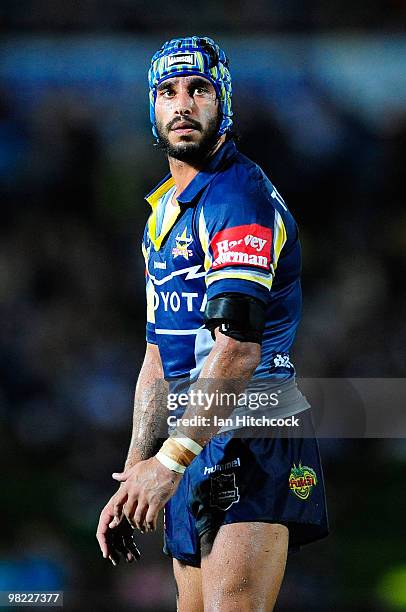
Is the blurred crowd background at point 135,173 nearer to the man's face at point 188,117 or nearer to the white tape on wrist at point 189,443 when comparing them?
the man's face at point 188,117

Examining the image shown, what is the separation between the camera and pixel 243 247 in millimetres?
3439

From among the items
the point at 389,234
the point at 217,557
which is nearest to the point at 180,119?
the point at 217,557

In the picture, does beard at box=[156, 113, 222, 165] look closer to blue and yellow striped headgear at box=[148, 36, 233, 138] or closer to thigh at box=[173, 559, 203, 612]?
blue and yellow striped headgear at box=[148, 36, 233, 138]

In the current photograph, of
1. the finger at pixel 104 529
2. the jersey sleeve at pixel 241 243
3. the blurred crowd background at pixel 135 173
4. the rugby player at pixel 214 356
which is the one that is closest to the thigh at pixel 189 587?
the rugby player at pixel 214 356

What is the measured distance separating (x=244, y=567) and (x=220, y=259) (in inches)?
40.3

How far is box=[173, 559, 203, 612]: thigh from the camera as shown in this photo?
151 inches

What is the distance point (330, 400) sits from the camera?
23.1ft

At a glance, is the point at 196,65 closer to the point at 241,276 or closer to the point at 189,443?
the point at 241,276

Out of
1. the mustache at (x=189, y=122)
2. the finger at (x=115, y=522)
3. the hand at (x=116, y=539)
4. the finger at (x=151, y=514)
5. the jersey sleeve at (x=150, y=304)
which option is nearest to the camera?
the finger at (x=151, y=514)

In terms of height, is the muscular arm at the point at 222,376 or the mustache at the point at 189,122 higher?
the mustache at the point at 189,122

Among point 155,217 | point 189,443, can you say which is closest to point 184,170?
point 155,217

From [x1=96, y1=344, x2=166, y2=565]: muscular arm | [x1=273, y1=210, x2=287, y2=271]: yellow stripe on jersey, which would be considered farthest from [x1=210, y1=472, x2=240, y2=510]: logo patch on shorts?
[x1=273, y1=210, x2=287, y2=271]: yellow stripe on jersey

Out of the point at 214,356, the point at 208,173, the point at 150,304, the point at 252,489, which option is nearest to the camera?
the point at 214,356

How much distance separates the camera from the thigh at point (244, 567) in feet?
11.3
